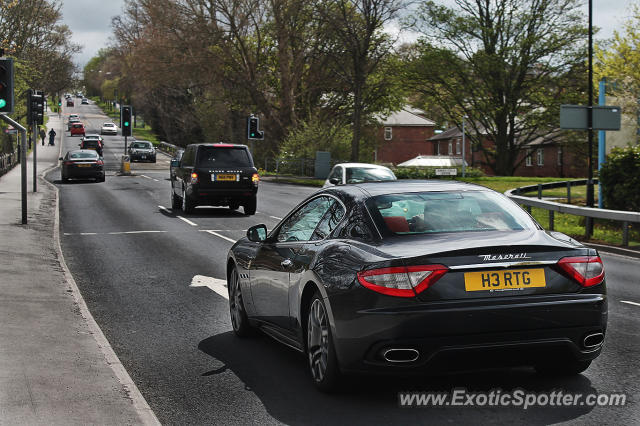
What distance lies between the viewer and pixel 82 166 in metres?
40.5

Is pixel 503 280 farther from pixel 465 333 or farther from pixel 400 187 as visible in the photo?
pixel 400 187

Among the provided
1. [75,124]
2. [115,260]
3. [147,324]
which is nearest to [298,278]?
[147,324]

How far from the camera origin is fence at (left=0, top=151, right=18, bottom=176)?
4493 cm

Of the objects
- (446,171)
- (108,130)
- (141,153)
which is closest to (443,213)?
(446,171)

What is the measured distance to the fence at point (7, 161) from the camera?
44.9m

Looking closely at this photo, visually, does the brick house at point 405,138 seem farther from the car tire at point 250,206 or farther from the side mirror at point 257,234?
the side mirror at point 257,234

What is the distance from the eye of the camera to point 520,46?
2186 inches

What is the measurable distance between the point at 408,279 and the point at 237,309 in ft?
9.91

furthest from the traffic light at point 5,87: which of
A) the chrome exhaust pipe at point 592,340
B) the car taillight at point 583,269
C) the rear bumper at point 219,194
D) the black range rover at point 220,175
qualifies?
the chrome exhaust pipe at point 592,340

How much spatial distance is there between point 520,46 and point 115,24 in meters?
40.7

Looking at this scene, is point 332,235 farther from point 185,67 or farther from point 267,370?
point 185,67

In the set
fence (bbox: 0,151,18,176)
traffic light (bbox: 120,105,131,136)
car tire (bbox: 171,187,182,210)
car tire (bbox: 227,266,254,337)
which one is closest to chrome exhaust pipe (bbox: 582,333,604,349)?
car tire (bbox: 227,266,254,337)

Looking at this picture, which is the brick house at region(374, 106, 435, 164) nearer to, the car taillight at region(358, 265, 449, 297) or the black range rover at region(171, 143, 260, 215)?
the black range rover at region(171, 143, 260, 215)

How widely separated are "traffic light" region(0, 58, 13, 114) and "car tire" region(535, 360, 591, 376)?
1286cm
